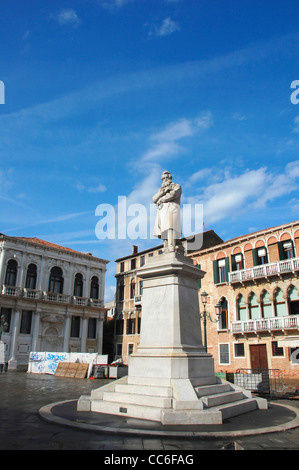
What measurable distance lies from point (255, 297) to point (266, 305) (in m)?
1.14

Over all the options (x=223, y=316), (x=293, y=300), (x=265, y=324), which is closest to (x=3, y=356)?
(x=223, y=316)

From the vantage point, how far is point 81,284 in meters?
41.4

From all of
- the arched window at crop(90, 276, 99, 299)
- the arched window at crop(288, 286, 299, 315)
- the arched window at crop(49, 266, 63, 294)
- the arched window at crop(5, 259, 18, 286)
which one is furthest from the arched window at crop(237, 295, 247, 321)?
the arched window at crop(5, 259, 18, 286)

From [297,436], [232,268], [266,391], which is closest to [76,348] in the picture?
[232,268]

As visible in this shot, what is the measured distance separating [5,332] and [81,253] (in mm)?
12289

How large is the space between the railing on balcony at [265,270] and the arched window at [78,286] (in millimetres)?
19720

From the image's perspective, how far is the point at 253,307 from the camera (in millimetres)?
27078

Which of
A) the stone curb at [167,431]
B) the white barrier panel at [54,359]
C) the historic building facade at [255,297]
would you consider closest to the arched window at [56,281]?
the white barrier panel at [54,359]

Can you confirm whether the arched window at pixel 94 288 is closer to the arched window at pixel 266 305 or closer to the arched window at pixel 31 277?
the arched window at pixel 31 277

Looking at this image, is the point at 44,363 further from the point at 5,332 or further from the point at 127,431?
the point at 127,431

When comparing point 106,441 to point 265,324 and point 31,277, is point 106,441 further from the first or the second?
point 31,277

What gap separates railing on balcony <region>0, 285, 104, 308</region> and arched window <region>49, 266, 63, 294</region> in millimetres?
819

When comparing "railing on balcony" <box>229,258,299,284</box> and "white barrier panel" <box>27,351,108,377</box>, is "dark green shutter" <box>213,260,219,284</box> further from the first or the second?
"white barrier panel" <box>27,351,108,377</box>

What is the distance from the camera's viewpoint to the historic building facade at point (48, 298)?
113 feet
